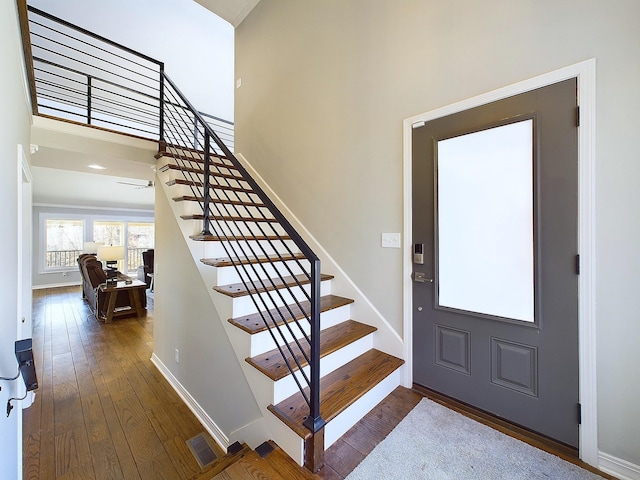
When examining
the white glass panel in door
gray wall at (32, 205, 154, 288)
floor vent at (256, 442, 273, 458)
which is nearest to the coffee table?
gray wall at (32, 205, 154, 288)

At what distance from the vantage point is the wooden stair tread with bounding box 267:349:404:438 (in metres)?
1.40

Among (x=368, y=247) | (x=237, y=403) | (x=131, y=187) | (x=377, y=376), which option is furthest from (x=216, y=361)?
(x=131, y=187)

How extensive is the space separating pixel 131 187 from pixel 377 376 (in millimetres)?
8262

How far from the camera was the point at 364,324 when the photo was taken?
2.25 meters

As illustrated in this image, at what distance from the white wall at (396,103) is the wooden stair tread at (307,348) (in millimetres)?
291

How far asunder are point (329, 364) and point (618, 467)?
1530 mm

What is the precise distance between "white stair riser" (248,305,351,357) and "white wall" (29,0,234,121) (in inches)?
162

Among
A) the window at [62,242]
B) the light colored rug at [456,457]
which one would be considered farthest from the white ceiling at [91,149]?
the light colored rug at [456,457]

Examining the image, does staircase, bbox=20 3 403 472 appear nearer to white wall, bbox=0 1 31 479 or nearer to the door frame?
white wall, bbox=0 1 31 479

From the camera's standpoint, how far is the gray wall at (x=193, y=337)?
1.83 meters

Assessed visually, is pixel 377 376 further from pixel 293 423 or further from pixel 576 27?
pixel 576 27

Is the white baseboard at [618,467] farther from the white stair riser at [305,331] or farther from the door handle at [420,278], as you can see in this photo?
the white stair riser at [305,331]

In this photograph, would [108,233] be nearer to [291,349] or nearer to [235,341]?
[235,341]

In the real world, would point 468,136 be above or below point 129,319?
above
